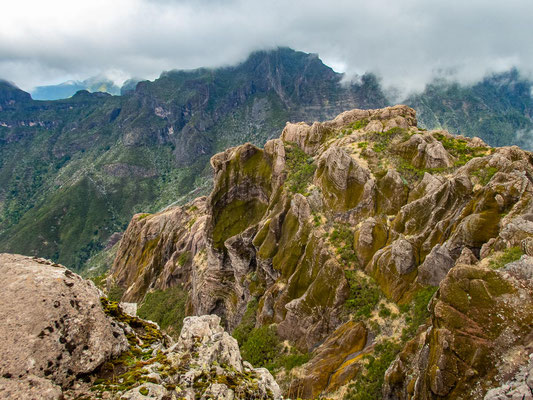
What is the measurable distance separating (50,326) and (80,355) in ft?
4.64

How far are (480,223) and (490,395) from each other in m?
12.9

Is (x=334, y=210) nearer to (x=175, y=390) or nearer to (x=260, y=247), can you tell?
(x=260, y=247)

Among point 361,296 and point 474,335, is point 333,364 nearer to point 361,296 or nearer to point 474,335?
point 361,296

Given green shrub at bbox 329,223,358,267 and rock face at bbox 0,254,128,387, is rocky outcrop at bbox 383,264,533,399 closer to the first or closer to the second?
rock face at bbox 0,254,128,387

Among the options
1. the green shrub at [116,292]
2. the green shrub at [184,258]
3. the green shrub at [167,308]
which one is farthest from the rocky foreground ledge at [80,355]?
the green shrub at [116,292]

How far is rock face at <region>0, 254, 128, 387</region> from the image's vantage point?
28.2 ft

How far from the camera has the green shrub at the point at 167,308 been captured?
57.1 metres

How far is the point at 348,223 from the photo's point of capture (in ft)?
112

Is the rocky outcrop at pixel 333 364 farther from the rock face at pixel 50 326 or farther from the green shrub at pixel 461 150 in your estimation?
the green shrub at pixel 461 150

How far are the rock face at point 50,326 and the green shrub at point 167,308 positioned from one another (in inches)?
1970

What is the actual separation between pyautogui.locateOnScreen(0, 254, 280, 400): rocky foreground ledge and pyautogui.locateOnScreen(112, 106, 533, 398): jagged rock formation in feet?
35.7

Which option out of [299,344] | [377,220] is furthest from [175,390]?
[377,220]

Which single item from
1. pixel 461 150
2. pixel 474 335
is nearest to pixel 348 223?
pixel 461 150

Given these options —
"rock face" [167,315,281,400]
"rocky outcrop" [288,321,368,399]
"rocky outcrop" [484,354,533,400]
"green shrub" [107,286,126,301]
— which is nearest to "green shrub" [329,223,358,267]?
"rocky outcrop" [288,321,368,399]
